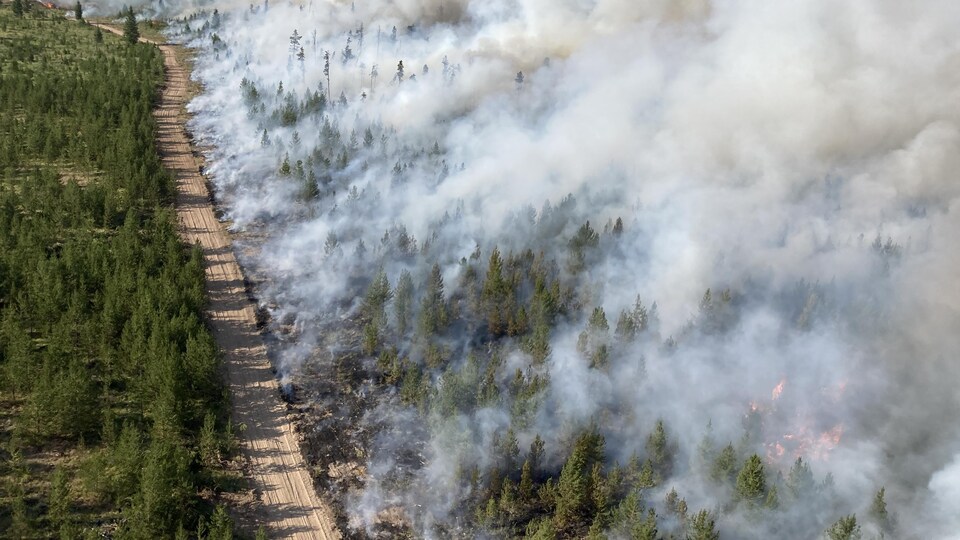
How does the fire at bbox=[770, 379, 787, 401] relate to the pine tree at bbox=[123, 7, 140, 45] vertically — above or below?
below

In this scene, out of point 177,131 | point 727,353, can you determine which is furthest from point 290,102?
point 727,353

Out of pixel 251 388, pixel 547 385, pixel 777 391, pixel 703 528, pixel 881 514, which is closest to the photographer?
pixel 703 528

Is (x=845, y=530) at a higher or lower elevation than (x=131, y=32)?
lower

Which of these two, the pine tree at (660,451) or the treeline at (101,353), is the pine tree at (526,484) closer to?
the pine tree at (660,451)

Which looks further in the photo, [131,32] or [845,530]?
[131,32]

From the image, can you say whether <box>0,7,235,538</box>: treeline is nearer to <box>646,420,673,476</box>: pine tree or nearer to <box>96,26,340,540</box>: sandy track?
<box>96,26,340,540</box>: sandy track

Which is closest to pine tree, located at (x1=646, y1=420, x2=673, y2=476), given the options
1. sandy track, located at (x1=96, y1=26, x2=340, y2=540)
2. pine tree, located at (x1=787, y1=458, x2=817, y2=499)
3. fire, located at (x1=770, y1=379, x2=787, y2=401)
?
pine tree, located at (x1=787, y1=458, x2=817, y2=499)

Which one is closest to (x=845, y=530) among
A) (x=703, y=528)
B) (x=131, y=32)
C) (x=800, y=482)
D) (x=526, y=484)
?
(x=800, y=482)

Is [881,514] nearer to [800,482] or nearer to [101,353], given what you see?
[800,482]

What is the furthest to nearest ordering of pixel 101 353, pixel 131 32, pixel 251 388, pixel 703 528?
1. pixel 131 32
2. pixel 251 388
3. pixel 101 353
4. pixel 703 528
